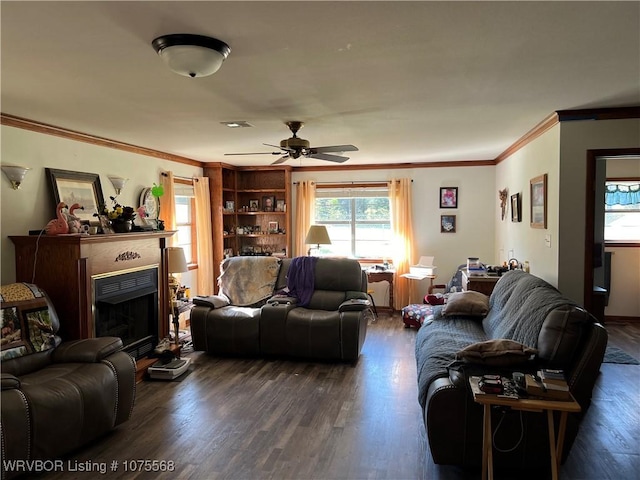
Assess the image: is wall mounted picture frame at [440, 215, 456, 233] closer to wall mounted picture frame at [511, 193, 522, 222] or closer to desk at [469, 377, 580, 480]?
wall mounted picture frame at [511, 193, 522, 222]

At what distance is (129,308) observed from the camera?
438cm

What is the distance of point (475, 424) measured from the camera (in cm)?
241

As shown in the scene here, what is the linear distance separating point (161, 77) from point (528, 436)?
2.91m

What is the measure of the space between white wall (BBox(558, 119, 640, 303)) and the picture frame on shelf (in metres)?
4.70

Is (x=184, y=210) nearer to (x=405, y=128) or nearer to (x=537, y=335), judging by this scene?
(x=405, y=128)

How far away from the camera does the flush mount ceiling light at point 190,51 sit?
202cm

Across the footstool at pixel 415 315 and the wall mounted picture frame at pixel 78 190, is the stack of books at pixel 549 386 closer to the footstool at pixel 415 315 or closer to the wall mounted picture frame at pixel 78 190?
the footstool at pixel 415 315

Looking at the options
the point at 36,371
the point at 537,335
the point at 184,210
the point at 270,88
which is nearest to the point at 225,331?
the point at 36,371

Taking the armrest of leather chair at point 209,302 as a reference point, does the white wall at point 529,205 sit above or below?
above

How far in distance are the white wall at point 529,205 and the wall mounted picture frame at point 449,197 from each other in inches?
30.4

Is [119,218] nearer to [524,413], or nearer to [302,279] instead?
[302,279]

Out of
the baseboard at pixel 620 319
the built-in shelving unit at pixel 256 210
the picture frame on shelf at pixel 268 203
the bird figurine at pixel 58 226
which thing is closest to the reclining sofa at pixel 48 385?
the bird figurine at pixel 58 226

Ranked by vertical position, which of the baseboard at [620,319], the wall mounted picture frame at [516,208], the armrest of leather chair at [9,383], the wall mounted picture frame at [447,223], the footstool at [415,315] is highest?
the wall mounted picture frame at [516,208]

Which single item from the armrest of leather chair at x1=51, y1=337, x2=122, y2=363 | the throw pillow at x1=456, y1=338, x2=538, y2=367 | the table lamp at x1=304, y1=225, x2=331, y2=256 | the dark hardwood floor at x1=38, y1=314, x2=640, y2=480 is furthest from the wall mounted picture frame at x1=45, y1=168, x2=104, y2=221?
the throw pillow at x1=456, y1=338, x2=538, y2=367
